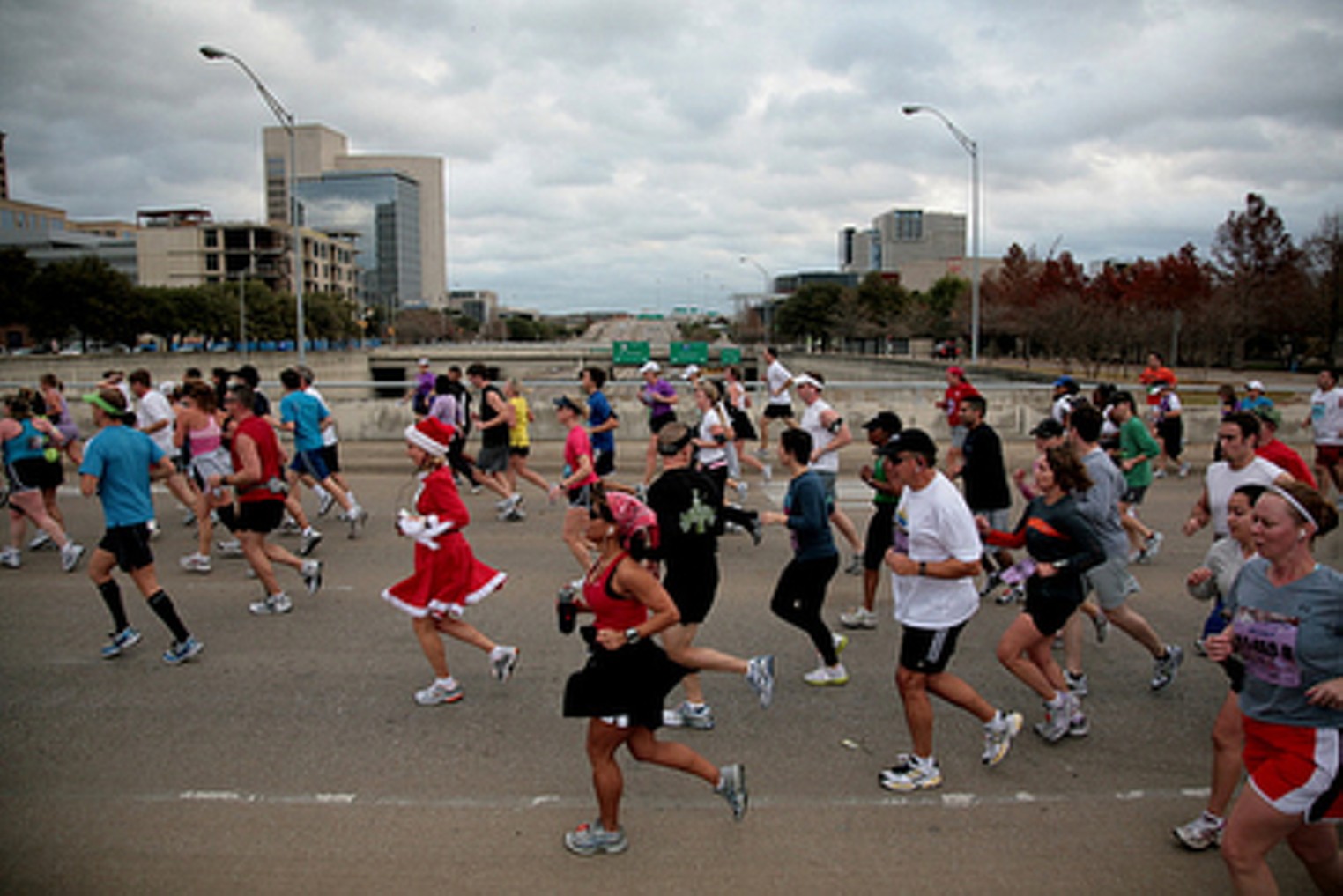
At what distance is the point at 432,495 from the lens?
5.73m

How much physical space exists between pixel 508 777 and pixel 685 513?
172 centimetres

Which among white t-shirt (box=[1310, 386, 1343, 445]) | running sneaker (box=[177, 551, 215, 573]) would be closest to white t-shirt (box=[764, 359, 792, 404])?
white t-shirt (box=[1310, 386, 1343, 445])

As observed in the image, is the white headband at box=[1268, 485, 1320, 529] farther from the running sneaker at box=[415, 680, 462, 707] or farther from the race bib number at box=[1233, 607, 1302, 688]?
the running sneaker at box=[415, 680, 462, 707]

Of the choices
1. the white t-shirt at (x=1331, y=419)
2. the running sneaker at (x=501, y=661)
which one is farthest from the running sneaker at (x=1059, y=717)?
the white t-shirt at (x=1331, y=419)

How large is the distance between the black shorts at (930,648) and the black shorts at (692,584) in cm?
114

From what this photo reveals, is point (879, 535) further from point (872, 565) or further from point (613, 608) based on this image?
point (613, 608)

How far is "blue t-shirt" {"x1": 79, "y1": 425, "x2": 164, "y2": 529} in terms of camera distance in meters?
6.45

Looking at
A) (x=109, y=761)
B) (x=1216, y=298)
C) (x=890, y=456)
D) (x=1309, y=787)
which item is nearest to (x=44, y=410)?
(x=109, y=761)

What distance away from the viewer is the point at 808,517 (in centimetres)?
576

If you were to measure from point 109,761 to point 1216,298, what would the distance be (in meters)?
47.3

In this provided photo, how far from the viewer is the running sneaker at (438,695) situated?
5.71 metres

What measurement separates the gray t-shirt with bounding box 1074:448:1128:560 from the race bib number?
A: 209 cm

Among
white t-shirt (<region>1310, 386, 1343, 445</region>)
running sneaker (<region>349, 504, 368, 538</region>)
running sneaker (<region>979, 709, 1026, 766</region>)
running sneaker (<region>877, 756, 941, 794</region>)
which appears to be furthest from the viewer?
white t-shirt (<region>1310, 386, 1343, 445</region>)

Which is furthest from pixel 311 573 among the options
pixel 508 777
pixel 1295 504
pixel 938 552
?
pixel 1295 504
